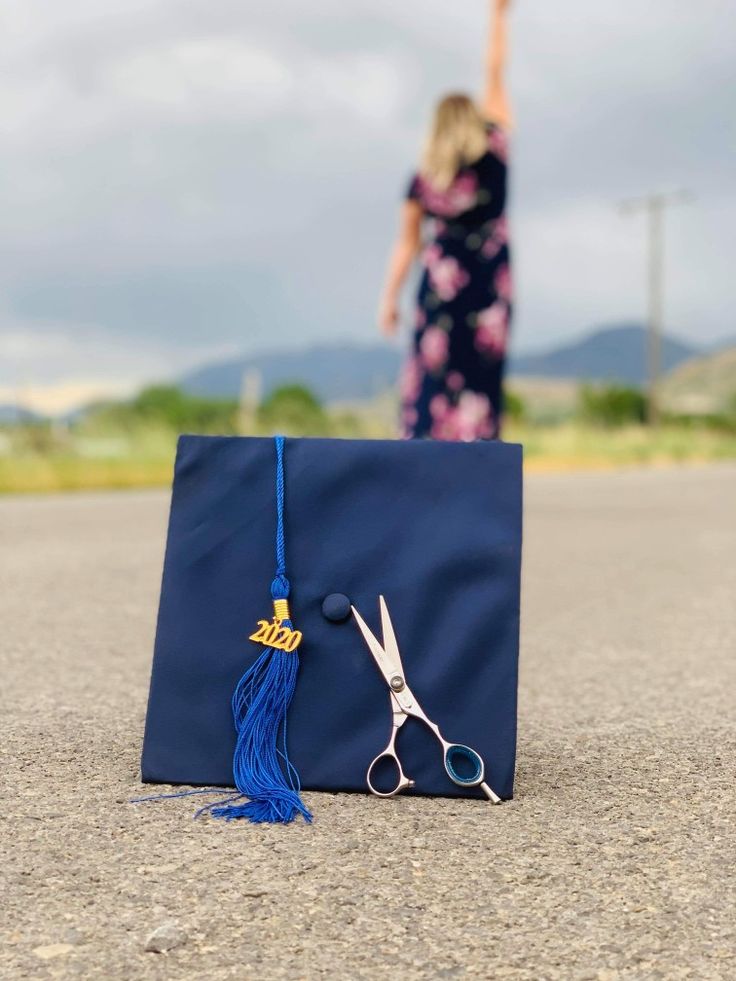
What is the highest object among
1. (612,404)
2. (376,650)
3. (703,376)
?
(703,376)

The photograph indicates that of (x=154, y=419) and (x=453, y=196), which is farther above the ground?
(x=154, y=419)

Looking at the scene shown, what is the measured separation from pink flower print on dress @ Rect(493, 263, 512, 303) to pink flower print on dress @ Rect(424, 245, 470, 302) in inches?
5.0

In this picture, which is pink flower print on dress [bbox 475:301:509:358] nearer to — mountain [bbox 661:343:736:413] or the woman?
the woman

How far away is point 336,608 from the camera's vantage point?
213 cm

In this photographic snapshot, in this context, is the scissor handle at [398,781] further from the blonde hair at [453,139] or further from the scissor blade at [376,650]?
the blonde hair at [453,139]

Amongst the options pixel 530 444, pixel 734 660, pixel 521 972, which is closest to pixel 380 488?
pixel 521 972

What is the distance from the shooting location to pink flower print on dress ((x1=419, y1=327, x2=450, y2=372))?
18.9 feet

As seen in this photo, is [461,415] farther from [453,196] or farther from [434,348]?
[453,196]

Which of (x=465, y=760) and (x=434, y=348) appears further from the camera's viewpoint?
(x=434, y=348)

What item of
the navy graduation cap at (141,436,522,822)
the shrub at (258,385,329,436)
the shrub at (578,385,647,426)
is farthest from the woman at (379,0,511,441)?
the shrub at (578,385,647,426)

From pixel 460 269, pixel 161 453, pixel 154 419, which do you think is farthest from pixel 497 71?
pixel 154 419

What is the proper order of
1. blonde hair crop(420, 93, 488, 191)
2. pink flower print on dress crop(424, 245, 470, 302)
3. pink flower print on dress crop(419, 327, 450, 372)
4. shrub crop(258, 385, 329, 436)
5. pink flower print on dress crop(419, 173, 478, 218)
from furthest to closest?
shrub crop(258, 385, 329, 436) < pink flower print on dress crop(419, 327, 450, 372) < pink flower print on dress crop(424, 245, 470, 302) < pink flower print on dress crop(419, 173, 478, 218) < blonde hair crop(420, 93, 488, 191)

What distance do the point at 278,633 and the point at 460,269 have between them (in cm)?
371

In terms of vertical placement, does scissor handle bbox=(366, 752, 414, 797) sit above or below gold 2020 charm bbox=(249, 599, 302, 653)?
below
